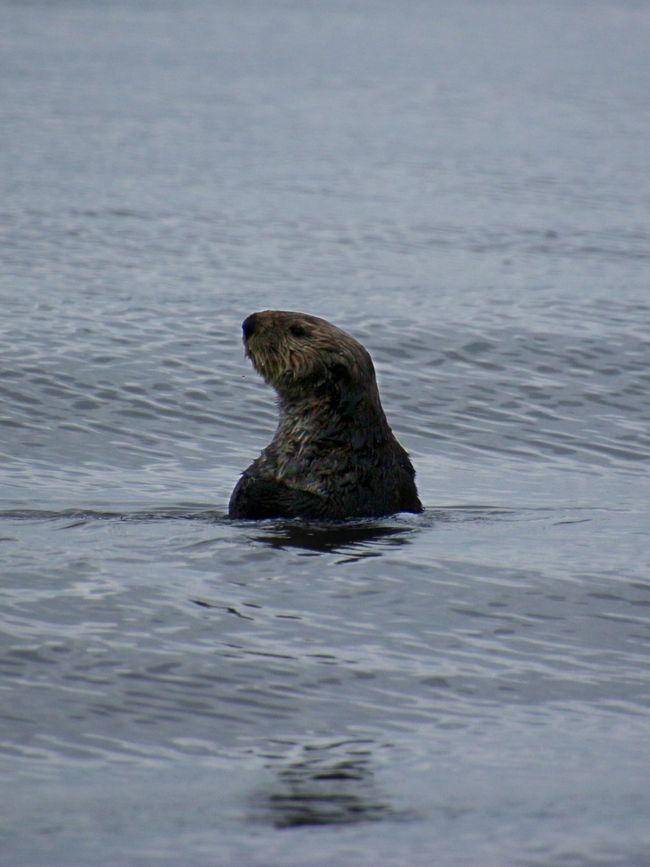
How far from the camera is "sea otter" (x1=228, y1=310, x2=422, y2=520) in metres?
6.73

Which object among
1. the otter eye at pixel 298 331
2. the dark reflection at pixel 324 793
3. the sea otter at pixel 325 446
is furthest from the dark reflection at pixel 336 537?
the dark reflection at pixel 324 793

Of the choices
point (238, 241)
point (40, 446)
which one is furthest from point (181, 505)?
point (238, 241)

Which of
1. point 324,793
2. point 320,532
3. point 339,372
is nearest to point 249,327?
point 339,372

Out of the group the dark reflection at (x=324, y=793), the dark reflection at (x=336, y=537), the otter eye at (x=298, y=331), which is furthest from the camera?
the otter eye at (x=298, y=331)

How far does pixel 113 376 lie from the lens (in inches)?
398

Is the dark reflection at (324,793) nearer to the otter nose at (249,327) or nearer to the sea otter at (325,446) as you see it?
the sea otter at (325,446)

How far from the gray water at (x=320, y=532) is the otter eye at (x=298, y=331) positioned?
0.91m

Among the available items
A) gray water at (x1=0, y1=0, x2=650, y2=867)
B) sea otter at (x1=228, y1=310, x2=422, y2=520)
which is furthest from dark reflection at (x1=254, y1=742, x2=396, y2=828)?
sea otter at (x1=228, y1=310, x2=422, y2=520)

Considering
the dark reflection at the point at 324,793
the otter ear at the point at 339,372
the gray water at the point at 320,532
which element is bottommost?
the dark reflection at the point at 324,793

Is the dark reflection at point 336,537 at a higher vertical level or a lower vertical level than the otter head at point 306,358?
lower

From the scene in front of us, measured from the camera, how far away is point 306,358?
688cm

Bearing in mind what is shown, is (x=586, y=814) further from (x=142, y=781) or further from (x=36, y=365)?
(x=36, y=365)

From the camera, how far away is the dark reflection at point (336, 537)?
6250 mm

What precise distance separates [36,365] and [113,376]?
21.4 inches
